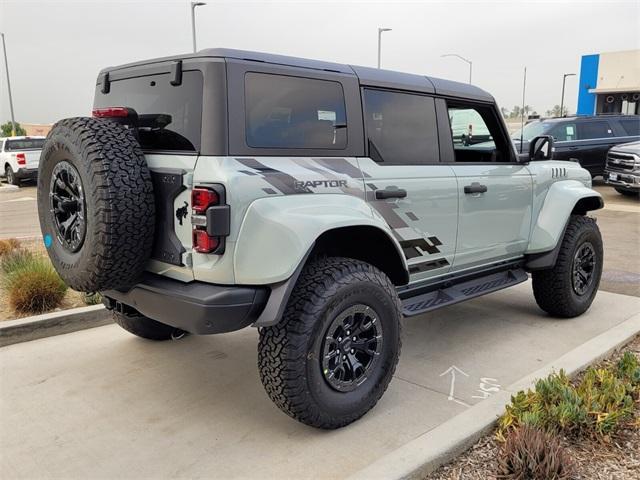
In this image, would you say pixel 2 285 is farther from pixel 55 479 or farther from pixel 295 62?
pixel 295 62

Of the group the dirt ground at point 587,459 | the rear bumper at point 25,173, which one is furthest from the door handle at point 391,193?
the rear bumper at point 25,173

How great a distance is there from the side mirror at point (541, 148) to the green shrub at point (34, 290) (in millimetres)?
4208

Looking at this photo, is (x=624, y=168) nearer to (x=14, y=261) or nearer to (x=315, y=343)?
(x=315, y=343)

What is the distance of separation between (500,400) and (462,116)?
2.21 meters

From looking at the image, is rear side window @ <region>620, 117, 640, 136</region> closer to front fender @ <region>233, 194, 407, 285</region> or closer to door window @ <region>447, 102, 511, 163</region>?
door window @ <region>447, 102, 511, 163</region>

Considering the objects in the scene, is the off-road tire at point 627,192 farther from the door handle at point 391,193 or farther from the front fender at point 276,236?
the front fender at point 276,236

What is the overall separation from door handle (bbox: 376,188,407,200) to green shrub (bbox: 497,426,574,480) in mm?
1514

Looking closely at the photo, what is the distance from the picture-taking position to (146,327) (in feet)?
13.9

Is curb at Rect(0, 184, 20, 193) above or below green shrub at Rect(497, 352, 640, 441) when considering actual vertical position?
below

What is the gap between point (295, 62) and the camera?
10.3 feet

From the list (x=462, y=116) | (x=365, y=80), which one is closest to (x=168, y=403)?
(x=365, y=80)

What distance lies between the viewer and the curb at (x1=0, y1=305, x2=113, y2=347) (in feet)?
14.1

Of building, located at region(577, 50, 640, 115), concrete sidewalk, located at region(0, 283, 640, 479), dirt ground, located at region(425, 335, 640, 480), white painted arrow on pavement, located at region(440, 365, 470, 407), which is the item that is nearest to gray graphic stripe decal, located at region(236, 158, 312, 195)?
concrete sidewalk, located at region(0, 283, 640, 479)

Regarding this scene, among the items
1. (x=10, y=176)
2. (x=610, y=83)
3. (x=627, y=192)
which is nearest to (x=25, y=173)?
(x=10, y=176)
